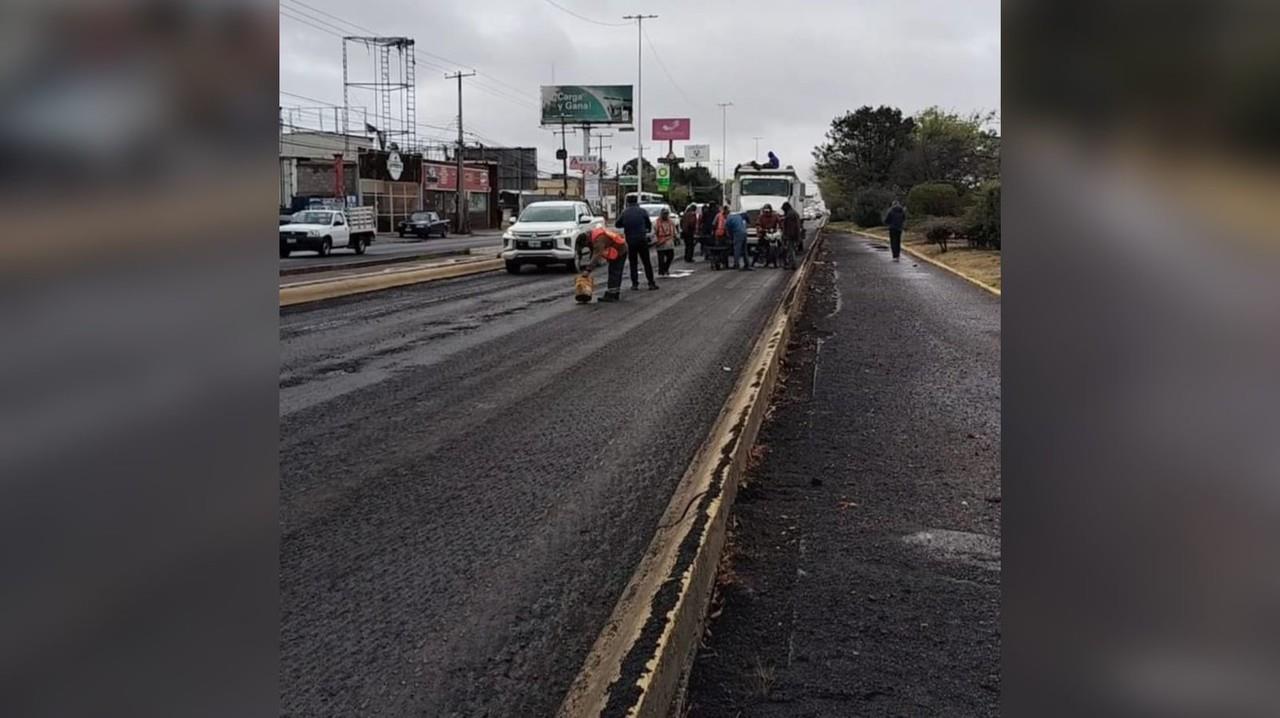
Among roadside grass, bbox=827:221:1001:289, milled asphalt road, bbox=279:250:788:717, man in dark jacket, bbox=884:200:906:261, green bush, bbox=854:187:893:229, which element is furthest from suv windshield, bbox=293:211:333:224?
green bush, bbox=854:187:893:229

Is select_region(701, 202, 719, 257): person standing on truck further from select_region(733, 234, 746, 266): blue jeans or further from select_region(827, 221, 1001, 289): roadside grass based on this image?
select_region(827, 221, 1001, 289): roadside grass

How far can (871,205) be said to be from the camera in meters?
70.2

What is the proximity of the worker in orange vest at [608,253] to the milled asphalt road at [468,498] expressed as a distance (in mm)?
4650

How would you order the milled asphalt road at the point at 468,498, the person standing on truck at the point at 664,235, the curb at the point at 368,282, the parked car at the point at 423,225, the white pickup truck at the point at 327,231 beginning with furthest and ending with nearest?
the parked car at the point at 423,225
the white pickup truck at the point at 327,231
the person standing on truck at the point at 664,235
the curb at the point at 368,282
the milled asphalt road at the point at 468,498

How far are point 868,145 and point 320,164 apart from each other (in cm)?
3733

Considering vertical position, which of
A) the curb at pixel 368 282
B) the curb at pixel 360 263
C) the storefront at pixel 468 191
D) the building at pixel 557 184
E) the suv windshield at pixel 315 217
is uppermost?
the building at pixel 557 184

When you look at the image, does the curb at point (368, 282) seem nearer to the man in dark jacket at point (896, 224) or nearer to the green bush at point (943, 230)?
the man in dark jacket at point (896, 224)

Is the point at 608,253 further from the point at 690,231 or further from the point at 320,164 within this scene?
the point at 320,164

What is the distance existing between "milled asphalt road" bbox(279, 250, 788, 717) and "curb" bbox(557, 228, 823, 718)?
0.19 m

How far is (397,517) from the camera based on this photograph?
241 inches

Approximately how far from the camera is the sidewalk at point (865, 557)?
399cm

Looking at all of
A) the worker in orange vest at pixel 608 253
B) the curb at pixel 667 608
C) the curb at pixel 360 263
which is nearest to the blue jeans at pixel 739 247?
the worker in orange vest at pixel 608 253
